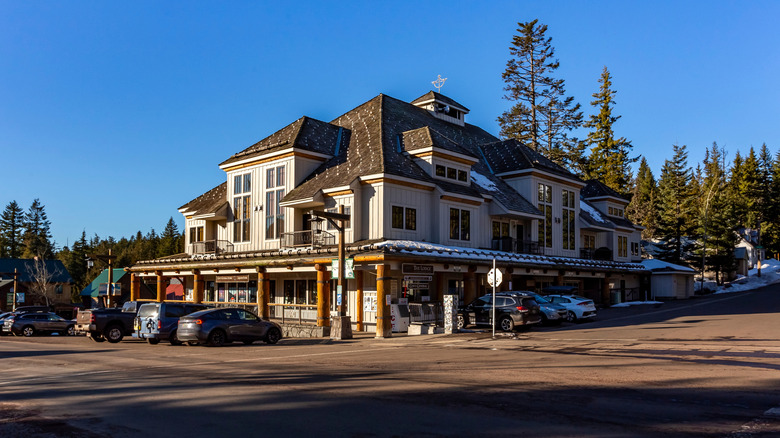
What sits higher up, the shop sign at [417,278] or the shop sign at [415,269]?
the shop sign at [415,269]

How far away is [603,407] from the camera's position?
29.9ft

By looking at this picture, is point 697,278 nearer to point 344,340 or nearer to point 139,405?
point 344,340

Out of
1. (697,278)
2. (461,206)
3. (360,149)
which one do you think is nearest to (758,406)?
(461,206)

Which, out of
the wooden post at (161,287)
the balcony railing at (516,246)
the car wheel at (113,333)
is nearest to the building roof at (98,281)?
the wooden post at (161,287)

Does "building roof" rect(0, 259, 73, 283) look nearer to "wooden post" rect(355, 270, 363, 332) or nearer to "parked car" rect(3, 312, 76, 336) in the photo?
"parked car" rect(3, 312, 76, 336)

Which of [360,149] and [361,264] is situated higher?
[360,149]

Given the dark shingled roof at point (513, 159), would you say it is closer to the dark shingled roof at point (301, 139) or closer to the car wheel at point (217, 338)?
the dark shingled roof at point (301, 139)

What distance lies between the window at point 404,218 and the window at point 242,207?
10387 millimetres

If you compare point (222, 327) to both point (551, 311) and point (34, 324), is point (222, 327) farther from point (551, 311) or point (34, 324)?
point (34, 324)

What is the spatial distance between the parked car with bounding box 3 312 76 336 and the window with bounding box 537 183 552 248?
96.9 ft

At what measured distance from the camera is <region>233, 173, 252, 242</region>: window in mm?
36566

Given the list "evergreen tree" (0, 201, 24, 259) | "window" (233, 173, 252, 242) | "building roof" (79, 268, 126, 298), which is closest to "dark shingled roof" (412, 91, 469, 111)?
"window" (233, 173, 252, 242)

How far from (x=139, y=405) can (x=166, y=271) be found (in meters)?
30.2

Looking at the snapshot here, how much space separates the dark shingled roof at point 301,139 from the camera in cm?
3484
